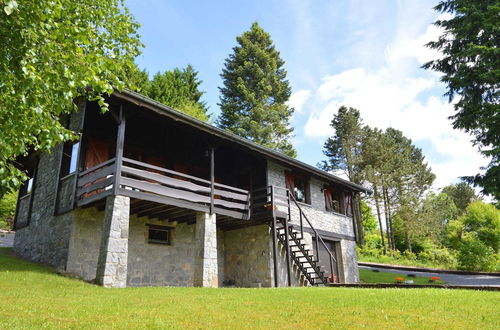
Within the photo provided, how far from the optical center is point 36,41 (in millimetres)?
5832

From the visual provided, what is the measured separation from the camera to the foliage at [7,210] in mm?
24188

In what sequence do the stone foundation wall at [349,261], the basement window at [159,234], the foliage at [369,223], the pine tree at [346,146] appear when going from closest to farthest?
the basement window at [159,234], the stone foundation wall at [349,261], the pine tree at [346,146], the foliage at [369,223]

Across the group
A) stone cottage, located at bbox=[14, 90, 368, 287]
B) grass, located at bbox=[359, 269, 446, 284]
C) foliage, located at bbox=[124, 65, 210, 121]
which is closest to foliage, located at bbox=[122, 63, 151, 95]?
foliage, located at bbox=[124, 65, 210, 121]

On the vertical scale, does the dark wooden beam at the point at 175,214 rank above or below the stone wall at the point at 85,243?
above

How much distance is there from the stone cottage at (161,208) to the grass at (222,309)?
1.93 meters

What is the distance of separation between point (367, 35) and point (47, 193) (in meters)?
11.4

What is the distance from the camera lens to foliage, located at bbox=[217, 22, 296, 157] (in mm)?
29719

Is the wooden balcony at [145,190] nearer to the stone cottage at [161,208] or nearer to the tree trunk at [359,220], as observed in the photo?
the stone cottage at [161,208]

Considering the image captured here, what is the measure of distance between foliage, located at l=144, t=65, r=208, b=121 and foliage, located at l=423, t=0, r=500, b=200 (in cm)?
1699

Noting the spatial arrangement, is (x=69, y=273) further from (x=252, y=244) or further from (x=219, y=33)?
(x=219, y=33)

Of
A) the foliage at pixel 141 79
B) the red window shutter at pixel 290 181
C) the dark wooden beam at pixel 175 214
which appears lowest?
the dark wooden beam at pixel 175 214

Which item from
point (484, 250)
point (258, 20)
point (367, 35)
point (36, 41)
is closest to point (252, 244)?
point (367, 35)

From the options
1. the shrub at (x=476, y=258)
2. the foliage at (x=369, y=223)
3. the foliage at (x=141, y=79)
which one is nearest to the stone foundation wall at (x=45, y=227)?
the foliage at (x=141, y=79)

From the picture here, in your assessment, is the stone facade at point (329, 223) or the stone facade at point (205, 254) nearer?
the stone facade at point (205, 254)
